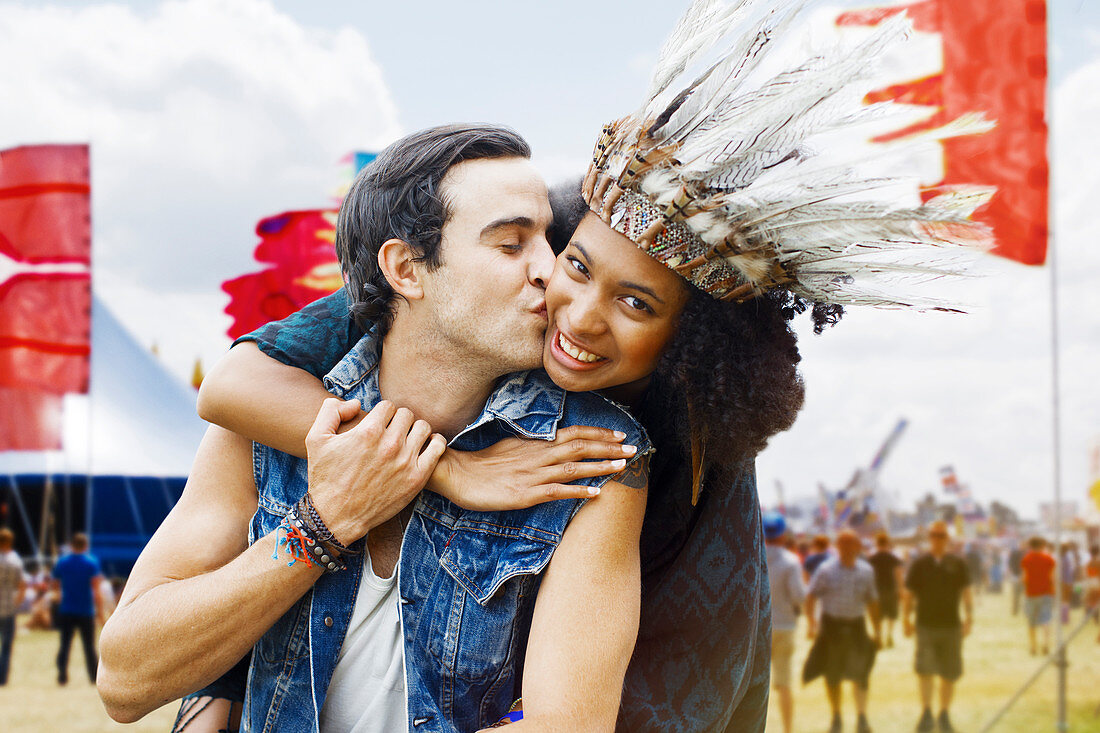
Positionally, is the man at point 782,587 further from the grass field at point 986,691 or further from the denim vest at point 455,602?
the denim vest at point 455,602

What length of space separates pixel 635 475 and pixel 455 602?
50cm

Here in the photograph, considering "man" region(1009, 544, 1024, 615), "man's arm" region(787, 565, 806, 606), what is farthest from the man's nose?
"man" region(1009, 544, 1024, 615)

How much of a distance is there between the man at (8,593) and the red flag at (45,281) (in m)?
1.82

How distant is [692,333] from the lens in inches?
73.5

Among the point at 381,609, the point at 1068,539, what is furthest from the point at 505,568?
the point at 1068,539

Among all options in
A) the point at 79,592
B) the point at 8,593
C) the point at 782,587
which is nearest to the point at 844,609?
the point at 782,587

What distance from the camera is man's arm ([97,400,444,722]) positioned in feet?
5.69

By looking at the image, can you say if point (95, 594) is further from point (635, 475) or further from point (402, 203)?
point (635, 475)

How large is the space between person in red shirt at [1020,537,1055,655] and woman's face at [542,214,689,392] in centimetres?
1063

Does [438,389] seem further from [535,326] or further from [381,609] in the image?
[381,609]

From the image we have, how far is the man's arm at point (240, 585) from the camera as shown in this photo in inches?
68.3

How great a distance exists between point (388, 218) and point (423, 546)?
0.85 metres

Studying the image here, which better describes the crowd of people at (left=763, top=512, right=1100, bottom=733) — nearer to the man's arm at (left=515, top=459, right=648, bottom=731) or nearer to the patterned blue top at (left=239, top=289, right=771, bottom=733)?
the patterned blue top at (left=239, top=289, right=771, bottom=733)

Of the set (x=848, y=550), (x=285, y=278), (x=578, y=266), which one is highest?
(x=285, y=278)
